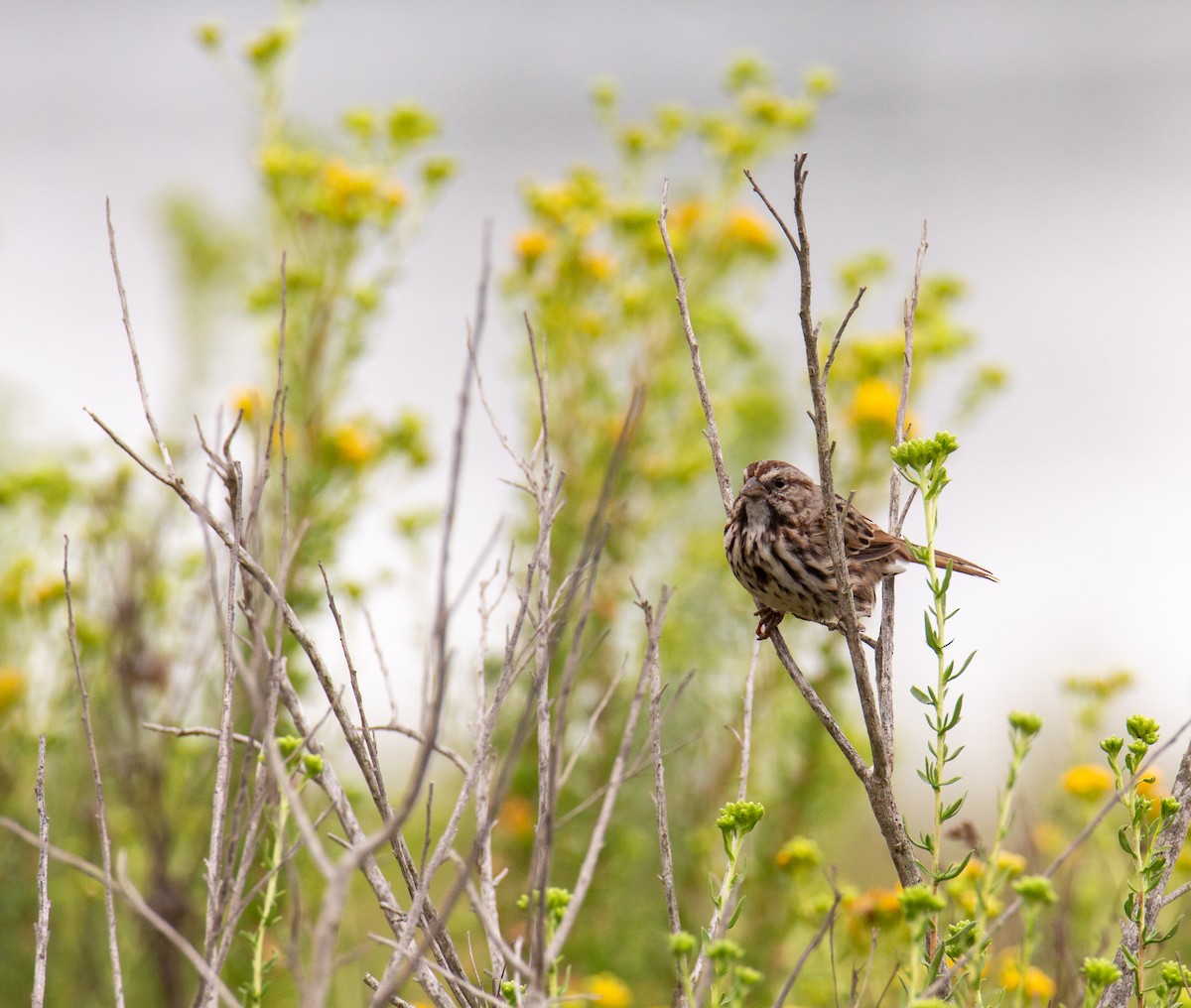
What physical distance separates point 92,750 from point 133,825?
2.94 m

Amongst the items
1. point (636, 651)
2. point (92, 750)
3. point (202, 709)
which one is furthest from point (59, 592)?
point (92, 750)

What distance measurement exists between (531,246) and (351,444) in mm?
1029

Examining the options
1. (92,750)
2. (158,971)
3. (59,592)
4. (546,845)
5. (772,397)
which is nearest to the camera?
(546,845)

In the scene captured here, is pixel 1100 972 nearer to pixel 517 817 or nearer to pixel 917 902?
pixel 917 902

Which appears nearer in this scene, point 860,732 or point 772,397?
point 860,732

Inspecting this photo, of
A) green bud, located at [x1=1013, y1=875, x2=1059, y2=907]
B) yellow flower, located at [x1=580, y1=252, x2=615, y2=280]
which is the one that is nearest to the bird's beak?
yellow flower, located at [x1=580, y1=252, x2=615, y2=280]

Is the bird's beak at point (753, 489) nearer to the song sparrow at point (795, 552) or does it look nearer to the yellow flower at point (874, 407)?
the song sparrow at point (795, 552)

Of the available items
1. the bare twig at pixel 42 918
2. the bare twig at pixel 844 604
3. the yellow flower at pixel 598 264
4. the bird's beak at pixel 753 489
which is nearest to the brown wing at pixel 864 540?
the bird's beak at pixel 753 489

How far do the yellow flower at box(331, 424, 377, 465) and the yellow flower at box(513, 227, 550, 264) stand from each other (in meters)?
0.93

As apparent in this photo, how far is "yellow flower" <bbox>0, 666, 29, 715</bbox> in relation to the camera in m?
4.63

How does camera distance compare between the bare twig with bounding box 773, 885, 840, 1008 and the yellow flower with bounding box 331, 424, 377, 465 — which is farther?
the yellow flower with bounding box 331, 424, 377, 465

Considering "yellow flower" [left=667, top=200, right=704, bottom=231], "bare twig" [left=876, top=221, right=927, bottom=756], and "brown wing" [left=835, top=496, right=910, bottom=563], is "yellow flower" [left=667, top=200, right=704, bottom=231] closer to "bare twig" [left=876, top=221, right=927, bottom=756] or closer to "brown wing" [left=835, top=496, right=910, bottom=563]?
"brown wing" [left=835, top=496, right=910, bottom=563]

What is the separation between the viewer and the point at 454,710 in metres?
4.59

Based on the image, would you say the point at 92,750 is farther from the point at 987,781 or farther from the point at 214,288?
the point at 987,781
